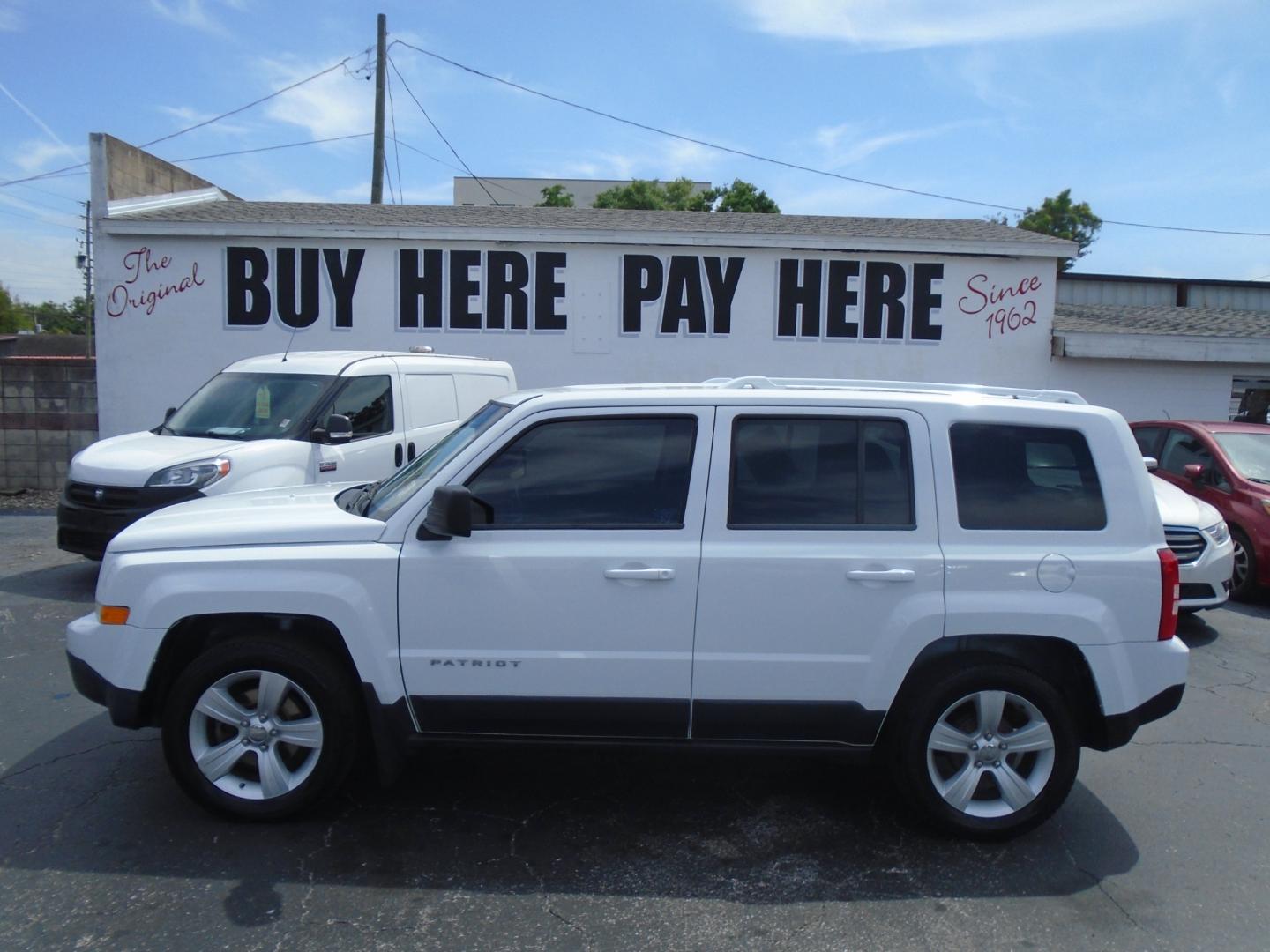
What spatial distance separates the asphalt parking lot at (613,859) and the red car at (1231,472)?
13.4ft

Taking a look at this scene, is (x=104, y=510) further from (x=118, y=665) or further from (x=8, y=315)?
(x=8, y=315)

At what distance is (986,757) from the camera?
4.03 meters

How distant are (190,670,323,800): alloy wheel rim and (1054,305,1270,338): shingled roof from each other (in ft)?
40.6

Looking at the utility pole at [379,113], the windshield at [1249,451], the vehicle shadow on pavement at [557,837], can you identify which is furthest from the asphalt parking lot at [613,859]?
the utility pole at [379,113]

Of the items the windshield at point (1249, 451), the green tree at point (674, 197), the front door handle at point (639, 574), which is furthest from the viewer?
the green tree at point (674, 197)

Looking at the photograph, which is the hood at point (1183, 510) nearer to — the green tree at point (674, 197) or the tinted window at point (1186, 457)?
the tinted window at point (1186, 457)

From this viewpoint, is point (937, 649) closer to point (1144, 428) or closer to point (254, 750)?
point (254, 750)

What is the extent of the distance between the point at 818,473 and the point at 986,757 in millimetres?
1321

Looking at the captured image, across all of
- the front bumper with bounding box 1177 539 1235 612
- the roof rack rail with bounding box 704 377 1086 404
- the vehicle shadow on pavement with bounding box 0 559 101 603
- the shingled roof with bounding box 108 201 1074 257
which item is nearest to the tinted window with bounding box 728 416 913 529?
the roof rack rail with bounding box 704 377 1086 404

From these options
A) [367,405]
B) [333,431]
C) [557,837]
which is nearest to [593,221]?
[367,405]

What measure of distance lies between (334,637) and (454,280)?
1033cm

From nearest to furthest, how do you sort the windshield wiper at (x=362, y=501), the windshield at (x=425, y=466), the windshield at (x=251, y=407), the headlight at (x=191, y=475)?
the windshield at (x=425, y=466), the windshield wiper at (x=362, y=501), the headlight at (x=191, y=475), the windshield at (x=251, y=407)

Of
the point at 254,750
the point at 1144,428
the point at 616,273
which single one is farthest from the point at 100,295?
the point at 1144,428

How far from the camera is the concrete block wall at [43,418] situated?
1319 centimetres
